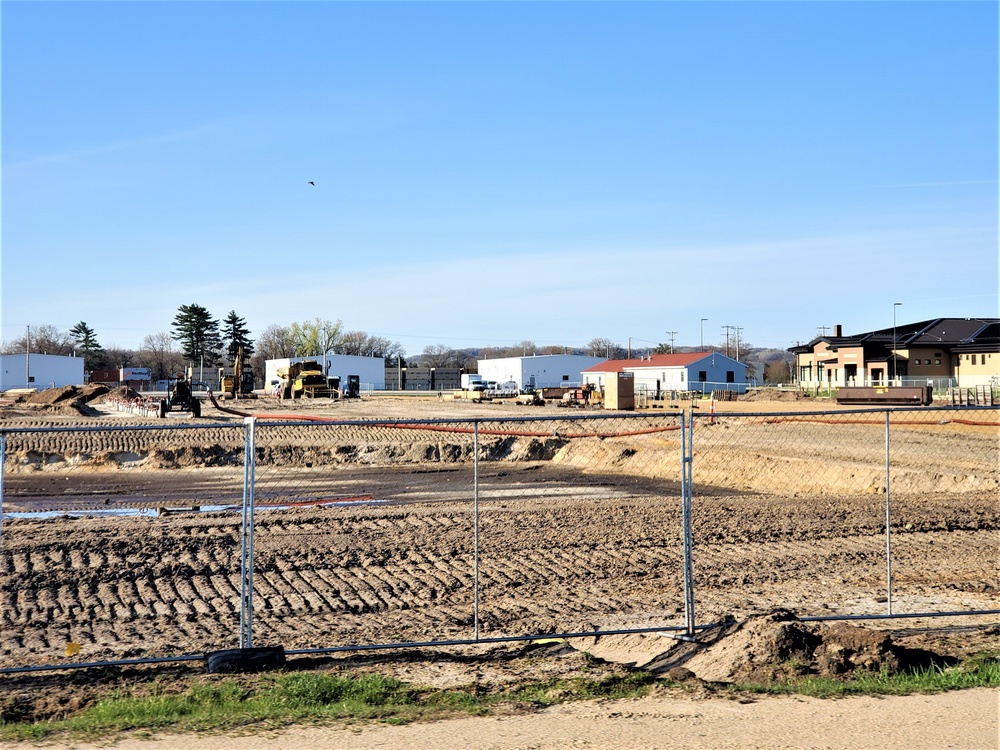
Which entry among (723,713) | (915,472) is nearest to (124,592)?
(723,713)

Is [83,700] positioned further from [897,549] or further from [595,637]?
[897,549]

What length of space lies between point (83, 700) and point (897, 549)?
37.5 feet

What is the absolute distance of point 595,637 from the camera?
9.59 meters

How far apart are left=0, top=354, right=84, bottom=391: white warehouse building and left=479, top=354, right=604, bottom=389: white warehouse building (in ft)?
161

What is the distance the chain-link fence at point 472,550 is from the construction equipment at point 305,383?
39.0m

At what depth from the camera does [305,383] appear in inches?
2628

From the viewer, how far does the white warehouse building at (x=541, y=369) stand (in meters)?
110

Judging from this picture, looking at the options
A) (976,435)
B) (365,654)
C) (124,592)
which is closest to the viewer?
(365,654)

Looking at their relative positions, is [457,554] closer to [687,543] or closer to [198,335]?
[687,543]

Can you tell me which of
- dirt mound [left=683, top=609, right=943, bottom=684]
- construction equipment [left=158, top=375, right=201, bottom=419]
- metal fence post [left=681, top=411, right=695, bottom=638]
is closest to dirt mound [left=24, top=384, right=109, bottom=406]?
construction equipment [left=158, top=375, right=201, bottom=419]

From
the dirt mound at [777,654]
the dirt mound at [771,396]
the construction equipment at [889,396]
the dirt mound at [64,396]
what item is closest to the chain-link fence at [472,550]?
the dirt mound at [777,654]

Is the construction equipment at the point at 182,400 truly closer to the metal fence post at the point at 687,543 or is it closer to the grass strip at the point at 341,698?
the metal fence post at the point at 687,543

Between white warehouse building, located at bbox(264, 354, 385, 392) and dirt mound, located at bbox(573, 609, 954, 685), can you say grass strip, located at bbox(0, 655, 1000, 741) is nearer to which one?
dirt mound, located at bbox(573, 609, 954, 685)

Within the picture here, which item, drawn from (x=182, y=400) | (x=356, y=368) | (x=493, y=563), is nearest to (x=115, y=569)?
(x=493, y=563)
